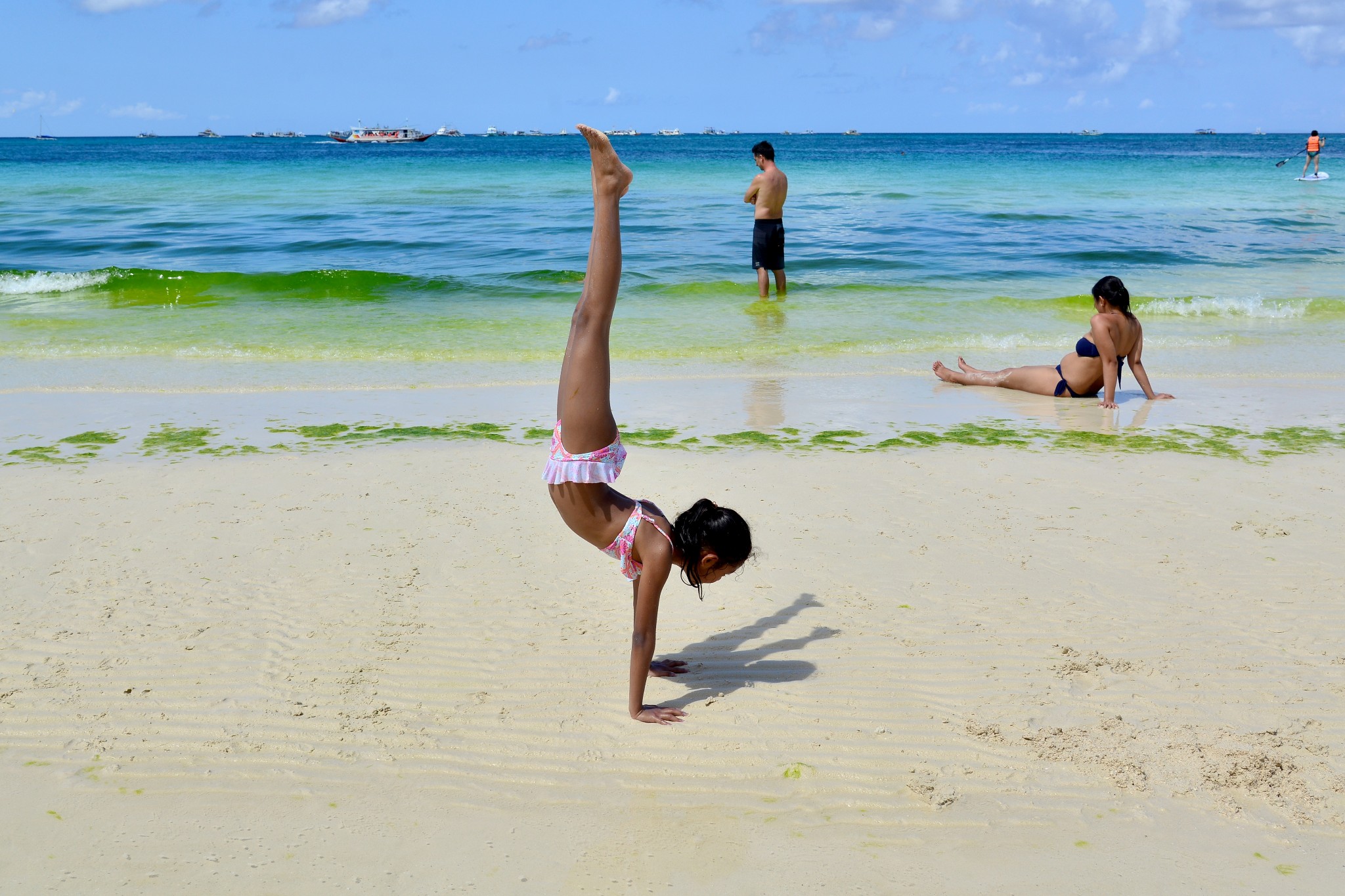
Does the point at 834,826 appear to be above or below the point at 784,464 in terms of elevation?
below

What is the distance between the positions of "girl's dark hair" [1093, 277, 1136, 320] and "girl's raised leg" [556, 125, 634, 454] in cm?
600

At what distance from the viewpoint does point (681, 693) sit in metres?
3.99

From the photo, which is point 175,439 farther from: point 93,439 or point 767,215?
point 767,215

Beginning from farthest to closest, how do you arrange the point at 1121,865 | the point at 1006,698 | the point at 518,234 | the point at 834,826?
1. the point at 518,234
2. the point at 1006,698
3. the point at 834,826
4. the point at 1121,865

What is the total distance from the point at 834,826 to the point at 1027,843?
1.81 ft

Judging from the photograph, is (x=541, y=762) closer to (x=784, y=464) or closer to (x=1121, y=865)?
(x=1121, y=865)

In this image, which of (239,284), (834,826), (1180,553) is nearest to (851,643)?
(834,826)

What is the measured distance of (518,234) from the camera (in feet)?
71.1

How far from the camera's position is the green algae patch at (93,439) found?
6.88m

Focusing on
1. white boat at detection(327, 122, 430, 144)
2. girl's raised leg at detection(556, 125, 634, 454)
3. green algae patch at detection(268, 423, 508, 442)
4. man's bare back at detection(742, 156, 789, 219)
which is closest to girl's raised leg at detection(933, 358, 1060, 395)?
green algae patch at detection(268, 423, 508, 442)

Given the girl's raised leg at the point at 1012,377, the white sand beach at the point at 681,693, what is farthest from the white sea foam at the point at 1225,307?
the white sand beach at the point at 681,693

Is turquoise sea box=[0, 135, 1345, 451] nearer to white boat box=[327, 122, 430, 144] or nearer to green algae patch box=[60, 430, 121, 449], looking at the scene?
green algae patch box=[60, 430, 121, 449]

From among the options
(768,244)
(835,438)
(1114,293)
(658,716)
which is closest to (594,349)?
(658,716)

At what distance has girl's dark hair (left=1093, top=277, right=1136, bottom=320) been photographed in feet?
27.8
